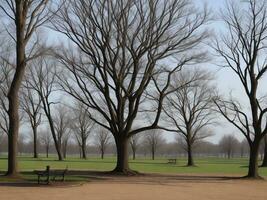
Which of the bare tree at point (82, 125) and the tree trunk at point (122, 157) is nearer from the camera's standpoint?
the tree trunk at point (122, 157)

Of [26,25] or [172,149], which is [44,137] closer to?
[172,149]

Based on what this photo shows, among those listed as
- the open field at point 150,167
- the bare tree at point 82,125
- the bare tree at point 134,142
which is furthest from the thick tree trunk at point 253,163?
the bare tree at point 134,142

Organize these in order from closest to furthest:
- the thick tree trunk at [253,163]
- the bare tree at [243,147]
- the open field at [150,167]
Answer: the thick tree trunk at [253,163], the open field at [150,167], the bare tree at [243,147]

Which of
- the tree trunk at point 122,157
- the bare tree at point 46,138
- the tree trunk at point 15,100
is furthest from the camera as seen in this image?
the bare tree at point 46,138

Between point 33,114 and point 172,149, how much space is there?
10502 centimetres

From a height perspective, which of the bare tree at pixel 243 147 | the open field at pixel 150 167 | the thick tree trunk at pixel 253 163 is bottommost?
the bare tree at pixel 243 147

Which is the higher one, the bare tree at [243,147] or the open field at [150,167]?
the open field at [150,167]

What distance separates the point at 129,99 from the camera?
3781 centimetres

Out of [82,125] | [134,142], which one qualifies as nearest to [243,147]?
[134,142]

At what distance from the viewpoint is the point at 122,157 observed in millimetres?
37156

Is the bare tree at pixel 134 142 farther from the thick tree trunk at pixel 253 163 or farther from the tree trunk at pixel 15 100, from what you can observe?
the tree trunk at pixel 15 100

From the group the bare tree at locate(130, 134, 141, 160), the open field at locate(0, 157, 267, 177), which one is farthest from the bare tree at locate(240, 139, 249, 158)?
the open field at locate(0, 157, 267, 177)

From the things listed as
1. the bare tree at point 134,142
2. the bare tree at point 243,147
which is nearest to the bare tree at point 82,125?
the bare tree at point 134,142

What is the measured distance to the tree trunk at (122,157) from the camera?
36.3 metres
